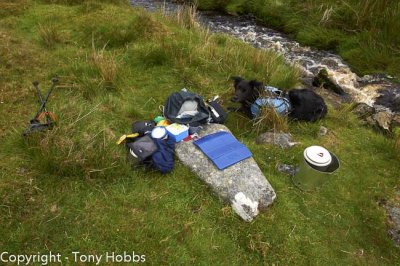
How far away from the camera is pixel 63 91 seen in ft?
21.0

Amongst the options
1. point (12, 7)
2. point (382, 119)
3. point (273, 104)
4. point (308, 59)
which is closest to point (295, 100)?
point (273, 104)

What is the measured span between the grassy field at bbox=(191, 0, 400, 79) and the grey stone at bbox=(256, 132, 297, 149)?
15.7 feet

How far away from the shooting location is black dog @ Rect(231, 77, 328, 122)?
6.21m

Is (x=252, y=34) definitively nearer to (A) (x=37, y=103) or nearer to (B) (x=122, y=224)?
(A) (x=37, y=103)

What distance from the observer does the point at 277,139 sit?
229 inches

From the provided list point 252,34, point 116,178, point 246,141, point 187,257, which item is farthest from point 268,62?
point 187,257

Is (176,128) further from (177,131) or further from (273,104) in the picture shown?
(273,104)

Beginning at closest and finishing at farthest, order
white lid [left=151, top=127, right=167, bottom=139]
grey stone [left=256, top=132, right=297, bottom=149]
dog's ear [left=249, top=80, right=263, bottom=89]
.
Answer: white lid [left=151, top=127, right=167, bottom=139]
grey stone [left=256, top=132, right=297, bottom=149]
dog's ear [left=249, top=80, right=263, bottom=89]

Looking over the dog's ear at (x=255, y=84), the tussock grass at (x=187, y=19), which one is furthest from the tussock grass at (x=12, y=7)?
the dog's ear at (x=255, y=84)

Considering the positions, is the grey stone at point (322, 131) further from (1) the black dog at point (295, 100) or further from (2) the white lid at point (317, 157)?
(2) the white lid at point (317, 157)

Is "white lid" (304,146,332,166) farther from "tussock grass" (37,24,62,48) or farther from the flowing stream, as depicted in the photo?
"tussock grass" (37,24,62,48)

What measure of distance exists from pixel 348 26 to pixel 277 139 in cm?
672

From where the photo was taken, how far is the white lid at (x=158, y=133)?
5117 mm

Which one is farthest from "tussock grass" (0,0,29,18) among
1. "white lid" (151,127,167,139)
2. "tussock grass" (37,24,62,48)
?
"white lid" (151,127,167,139)
